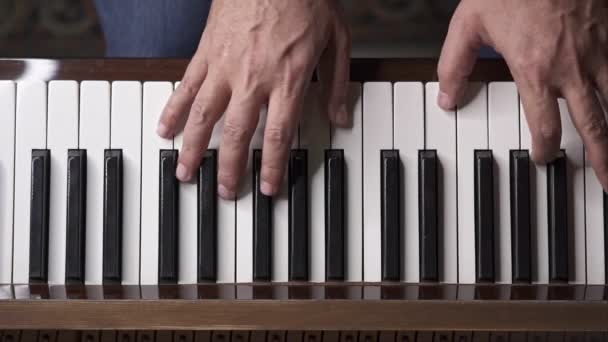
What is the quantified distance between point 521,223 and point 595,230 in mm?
94

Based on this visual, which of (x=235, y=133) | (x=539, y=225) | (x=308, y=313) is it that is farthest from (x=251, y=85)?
(x=539, y=225)

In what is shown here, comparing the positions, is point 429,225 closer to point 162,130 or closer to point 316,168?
point 316,168

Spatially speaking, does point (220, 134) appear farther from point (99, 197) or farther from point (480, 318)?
point (480, 318)

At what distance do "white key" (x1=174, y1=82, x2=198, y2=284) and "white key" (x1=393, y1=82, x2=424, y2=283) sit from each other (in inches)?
9.5

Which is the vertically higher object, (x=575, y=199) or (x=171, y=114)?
(x=171, y=114)

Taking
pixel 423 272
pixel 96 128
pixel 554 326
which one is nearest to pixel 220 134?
pixel 96 128

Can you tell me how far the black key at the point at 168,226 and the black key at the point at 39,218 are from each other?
0.13 metres

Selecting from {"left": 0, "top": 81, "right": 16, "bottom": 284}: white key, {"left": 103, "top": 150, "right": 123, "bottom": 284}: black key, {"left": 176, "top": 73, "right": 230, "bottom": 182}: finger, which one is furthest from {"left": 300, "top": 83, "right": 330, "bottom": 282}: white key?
{"left": 0, "top": 81, "right": 16, "bottom": 284}: white key

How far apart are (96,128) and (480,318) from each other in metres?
0.48

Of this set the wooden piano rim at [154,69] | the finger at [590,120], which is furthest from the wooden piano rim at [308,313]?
the wooden piano rim at [154,69]

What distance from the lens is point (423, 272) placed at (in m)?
0.97

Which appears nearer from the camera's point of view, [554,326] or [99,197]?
[554,326]

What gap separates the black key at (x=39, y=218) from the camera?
0.96 m

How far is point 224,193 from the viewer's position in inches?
37.7
